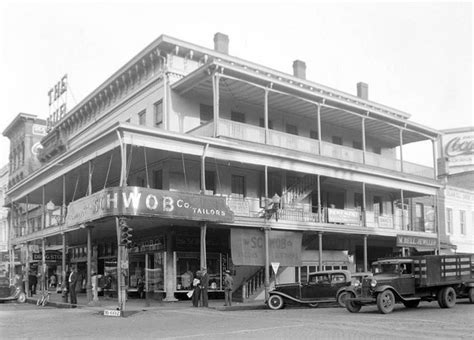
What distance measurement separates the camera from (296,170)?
26.3m

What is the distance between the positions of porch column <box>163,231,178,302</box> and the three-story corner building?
6cm

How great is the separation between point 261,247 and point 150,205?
6414 mm

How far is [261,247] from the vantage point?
24.4 meters

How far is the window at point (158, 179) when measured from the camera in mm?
25280

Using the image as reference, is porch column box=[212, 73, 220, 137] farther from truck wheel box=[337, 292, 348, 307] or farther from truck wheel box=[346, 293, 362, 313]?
truck wheel box=[346, 293, 362, 313]

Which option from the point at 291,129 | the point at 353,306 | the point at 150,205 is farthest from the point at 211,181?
the point at 353,306

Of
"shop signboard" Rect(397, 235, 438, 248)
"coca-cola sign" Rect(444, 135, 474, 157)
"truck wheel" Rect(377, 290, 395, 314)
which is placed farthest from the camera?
"coca-cola sign" Rect(444, 135, 474, 157)

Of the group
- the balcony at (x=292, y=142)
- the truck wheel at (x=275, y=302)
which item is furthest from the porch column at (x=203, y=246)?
the balcony at (x=292, y=142)

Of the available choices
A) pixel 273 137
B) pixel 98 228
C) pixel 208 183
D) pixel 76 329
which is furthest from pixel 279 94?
pixel 76 329

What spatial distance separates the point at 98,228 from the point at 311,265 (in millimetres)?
11088

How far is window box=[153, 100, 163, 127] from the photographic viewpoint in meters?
27.2

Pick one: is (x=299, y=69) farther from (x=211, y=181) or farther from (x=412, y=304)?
(x=412, y=304)

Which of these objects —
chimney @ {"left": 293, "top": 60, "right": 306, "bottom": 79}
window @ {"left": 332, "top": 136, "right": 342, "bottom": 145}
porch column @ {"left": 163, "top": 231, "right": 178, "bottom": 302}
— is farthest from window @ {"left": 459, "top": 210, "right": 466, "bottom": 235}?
porch column @ {"left": 163, "top": 231, "right": 178, "bottom": 302}

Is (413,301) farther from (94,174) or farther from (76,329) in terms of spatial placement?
(94,174)
